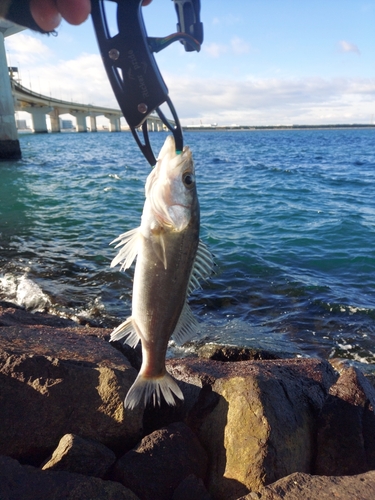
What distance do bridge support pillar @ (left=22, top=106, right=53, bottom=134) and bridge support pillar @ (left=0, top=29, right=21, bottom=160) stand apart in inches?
2570

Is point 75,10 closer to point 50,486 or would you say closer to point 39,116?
point 50,486

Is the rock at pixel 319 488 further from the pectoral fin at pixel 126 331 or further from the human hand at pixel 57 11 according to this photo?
the human hand at pixel 57 11

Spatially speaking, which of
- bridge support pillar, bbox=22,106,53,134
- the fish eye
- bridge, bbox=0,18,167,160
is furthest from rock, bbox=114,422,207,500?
bridge support pillar, bbox=22,106,53,134

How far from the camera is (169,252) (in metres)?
3.59

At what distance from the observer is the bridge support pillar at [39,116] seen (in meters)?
98.2

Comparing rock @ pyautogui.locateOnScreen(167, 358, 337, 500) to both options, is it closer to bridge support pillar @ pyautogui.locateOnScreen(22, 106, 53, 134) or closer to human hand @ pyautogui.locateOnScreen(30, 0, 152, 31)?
human hand @ pyautogui.locateOnScreen(30, 0, 152, 31)

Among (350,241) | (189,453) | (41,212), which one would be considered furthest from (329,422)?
(41,212)

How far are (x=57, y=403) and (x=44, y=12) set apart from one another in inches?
166

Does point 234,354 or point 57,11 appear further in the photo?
point 234,354

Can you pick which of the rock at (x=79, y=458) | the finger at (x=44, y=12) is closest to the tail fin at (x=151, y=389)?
the rock at (x=79, y=458)

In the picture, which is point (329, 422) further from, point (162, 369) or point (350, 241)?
point (350, 241)

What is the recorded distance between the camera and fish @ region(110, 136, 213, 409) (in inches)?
137

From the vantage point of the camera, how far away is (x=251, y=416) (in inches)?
167

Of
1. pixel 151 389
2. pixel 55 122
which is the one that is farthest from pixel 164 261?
pixel 55 122
